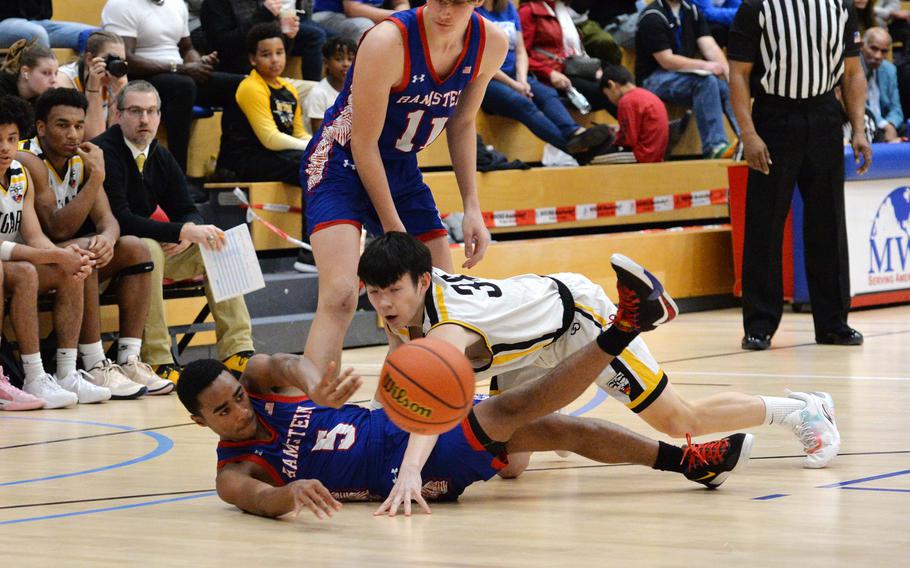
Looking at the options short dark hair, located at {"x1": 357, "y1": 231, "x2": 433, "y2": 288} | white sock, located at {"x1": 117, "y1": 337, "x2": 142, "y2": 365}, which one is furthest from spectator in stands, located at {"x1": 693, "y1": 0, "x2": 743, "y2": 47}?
short dark hair, located at {"x1": 357, "y1": 231, "x2": 433, "y2": 288}

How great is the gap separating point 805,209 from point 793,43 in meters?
1.04

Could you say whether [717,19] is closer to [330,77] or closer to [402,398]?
[330,77]

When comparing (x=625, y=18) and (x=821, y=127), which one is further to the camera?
(x=625, y=18)

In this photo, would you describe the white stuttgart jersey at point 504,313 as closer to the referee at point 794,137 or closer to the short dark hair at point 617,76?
the referee at point 794,137

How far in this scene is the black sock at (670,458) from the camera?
4.38 m

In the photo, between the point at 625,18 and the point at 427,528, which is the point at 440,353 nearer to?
the point at 427,528

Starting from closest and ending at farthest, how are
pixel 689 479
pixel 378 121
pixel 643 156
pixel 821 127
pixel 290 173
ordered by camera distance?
pixel 689 479 → pixel 378 121 → pixel 821 127 → pixel 290 173 → pixel 643 156

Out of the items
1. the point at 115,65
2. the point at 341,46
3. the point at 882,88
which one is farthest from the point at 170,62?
the point at 882,88

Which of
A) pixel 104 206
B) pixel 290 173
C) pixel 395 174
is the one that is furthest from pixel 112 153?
pixel 395 174

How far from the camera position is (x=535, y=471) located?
16.2 ft

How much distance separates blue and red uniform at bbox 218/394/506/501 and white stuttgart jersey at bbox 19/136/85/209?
10.8 ft

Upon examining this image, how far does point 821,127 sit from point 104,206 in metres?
4.14

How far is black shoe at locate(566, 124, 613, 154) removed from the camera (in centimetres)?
1111

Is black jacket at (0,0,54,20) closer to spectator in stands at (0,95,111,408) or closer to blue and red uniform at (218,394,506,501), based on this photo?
spectator in stands at (0,95,111,408)
